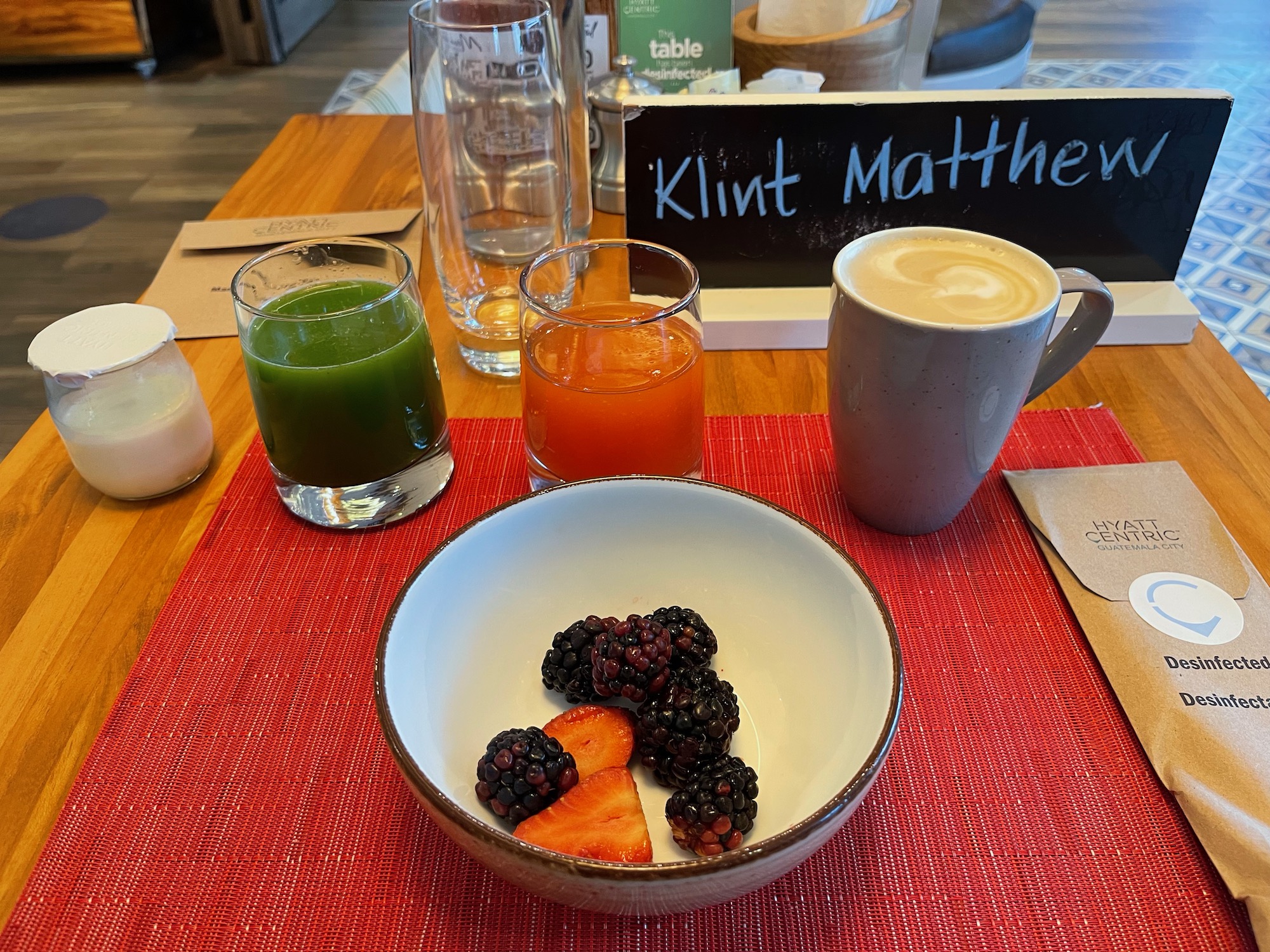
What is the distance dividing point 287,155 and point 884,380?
1.23m

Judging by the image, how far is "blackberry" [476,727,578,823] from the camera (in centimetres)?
55

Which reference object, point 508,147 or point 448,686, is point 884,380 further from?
point 508,147

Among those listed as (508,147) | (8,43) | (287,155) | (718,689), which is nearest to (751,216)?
(508,147)

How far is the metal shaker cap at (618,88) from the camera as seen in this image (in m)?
1.23

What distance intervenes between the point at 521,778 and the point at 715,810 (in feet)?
0.39

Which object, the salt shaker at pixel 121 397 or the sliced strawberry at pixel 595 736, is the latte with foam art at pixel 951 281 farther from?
the salt shaker at pixel 121 397

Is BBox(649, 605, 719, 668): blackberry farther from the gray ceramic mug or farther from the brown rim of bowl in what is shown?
the gray ceramic mug

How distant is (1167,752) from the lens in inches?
24.4

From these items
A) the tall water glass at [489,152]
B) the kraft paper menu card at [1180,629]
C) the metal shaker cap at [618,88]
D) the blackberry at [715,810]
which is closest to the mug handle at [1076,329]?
the kraft paper menu card at [1180,629]

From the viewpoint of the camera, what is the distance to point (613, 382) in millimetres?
764

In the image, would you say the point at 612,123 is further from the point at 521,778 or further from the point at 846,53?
the point at 521,778

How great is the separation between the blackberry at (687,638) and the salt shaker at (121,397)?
1.72 ft

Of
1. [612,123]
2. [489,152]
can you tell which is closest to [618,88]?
[612,123]

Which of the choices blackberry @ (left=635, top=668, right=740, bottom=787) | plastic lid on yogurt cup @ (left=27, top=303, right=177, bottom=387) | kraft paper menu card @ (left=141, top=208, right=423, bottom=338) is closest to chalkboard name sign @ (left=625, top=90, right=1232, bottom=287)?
kraft paper menu card @ (left=141, top=208, right=423, bottom=338)
